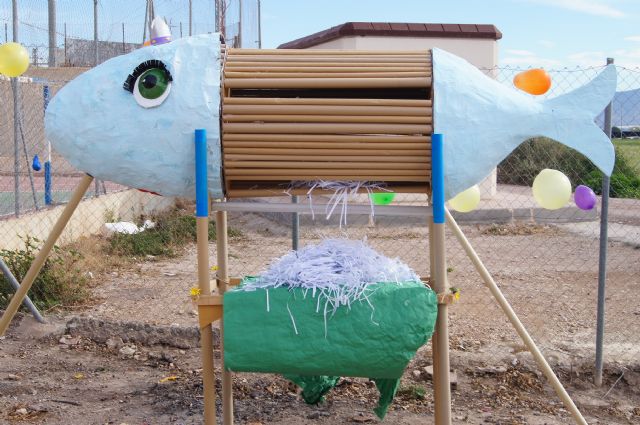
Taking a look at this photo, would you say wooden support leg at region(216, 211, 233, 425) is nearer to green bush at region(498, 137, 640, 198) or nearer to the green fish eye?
the green fish eye

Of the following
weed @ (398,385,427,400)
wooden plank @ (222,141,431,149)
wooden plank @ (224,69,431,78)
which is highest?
wooden plank @ (224,69,431,78)

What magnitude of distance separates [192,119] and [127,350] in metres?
2.61

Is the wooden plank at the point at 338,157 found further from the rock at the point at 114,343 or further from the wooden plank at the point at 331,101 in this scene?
the rock at the point at 114,343

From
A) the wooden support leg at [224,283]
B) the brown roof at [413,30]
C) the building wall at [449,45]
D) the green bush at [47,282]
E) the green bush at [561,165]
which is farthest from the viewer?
the green bush at [561,165]

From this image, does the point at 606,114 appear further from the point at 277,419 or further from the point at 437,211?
the point at 277,419

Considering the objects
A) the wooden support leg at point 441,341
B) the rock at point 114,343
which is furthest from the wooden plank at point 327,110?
the rock at point 114,343

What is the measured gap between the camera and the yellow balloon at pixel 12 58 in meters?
3.67

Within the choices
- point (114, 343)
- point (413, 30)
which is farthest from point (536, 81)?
point (413, 30)

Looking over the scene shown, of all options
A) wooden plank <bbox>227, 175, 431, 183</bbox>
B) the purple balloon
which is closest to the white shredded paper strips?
wooden plank <bbox>227, 175, 431, 183</bbox>

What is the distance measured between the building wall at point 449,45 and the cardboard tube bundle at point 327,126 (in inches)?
315

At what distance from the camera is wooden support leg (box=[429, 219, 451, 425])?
2.64m

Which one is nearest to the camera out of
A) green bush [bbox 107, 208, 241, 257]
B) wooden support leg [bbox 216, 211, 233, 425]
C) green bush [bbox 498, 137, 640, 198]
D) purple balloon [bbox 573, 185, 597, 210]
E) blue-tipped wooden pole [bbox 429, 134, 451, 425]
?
blue-tipped wooden pole [bbox 429, 134, 451, 425]

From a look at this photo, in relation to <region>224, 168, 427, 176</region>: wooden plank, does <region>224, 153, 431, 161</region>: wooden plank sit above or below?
above

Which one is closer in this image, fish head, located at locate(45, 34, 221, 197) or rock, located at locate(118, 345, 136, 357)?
fish head, located at locate(45, 34, 221, 197)
